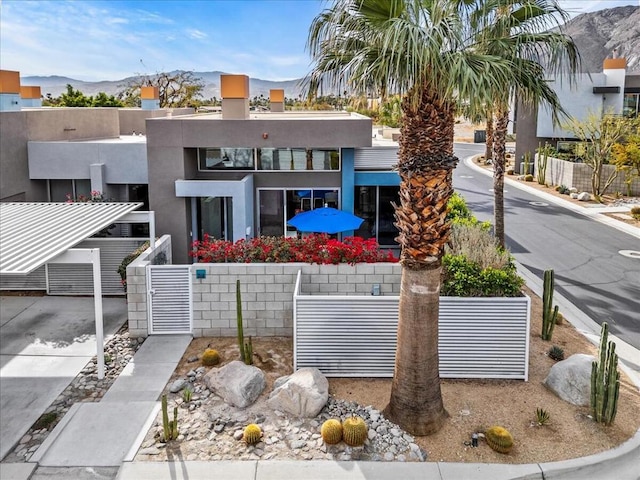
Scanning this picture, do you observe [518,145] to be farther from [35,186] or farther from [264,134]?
[35,186]

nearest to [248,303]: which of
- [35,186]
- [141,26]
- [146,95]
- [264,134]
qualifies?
[264,134]

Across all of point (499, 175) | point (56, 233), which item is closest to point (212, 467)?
point (56, 233)

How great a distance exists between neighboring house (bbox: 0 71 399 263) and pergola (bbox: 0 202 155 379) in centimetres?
259

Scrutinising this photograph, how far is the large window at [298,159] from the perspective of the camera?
17.5 meters

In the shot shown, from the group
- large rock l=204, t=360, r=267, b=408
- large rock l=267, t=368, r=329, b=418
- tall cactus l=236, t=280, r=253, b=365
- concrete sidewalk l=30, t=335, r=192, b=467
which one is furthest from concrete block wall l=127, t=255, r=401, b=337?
large rock l=267, t=368, r=329, b=418

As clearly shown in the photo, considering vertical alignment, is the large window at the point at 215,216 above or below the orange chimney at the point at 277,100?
below

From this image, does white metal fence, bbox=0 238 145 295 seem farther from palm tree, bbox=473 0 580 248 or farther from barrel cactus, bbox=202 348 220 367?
palm tree, bbox=473 0 580 248

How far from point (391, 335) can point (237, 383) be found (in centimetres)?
298

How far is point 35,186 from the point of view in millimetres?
19031

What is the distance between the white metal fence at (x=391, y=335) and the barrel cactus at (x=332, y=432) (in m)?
2.19

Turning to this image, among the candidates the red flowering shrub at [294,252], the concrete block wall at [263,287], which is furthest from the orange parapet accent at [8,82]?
the red flowering shrub at [294,252]

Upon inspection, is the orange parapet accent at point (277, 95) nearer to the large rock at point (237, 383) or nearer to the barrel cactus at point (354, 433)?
the large rock at point (237, 383)

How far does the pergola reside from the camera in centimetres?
938

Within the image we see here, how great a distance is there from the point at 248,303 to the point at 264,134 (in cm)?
641
